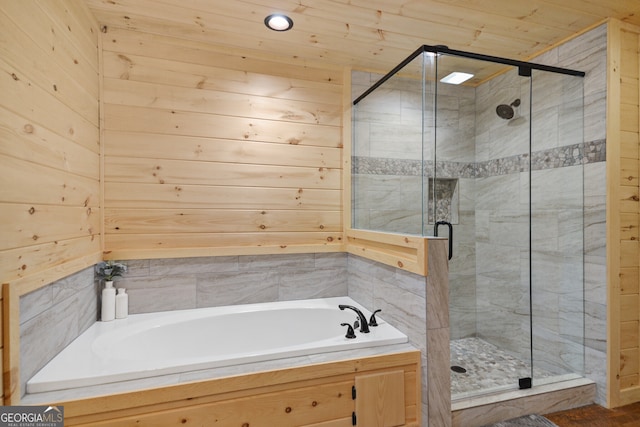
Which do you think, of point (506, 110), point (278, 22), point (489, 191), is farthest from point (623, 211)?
point (278, 22)

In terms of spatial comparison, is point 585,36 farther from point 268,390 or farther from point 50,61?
point 50,61

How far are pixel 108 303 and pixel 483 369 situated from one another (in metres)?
2.65

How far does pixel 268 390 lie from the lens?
4.92ft

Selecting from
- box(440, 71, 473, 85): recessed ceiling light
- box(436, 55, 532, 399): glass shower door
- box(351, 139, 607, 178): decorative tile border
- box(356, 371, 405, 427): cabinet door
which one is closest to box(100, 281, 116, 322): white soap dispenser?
box(356, 371, 405, 427): cabinet door

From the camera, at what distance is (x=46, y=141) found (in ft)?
4.85

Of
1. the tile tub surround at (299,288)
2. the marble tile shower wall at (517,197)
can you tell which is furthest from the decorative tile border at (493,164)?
the tile tub surround at (299,288)

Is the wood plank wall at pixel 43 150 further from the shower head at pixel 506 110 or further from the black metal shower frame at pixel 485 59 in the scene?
the shower head at pixel 506 110

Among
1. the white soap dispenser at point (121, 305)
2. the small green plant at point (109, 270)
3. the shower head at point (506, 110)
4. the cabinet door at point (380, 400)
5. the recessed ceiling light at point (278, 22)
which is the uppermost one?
the recessed ceiling light at point (278, 22)

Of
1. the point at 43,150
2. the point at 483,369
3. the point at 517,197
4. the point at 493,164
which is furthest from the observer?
the point at 493,164

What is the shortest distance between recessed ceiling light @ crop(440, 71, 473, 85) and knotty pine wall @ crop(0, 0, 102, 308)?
88.4 inches

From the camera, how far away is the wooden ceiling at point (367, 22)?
1.91 m

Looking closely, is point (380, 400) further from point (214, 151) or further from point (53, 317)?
point (214, 151)

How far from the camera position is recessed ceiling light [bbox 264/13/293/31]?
2.02 metres

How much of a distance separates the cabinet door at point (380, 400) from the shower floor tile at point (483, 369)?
48cm
